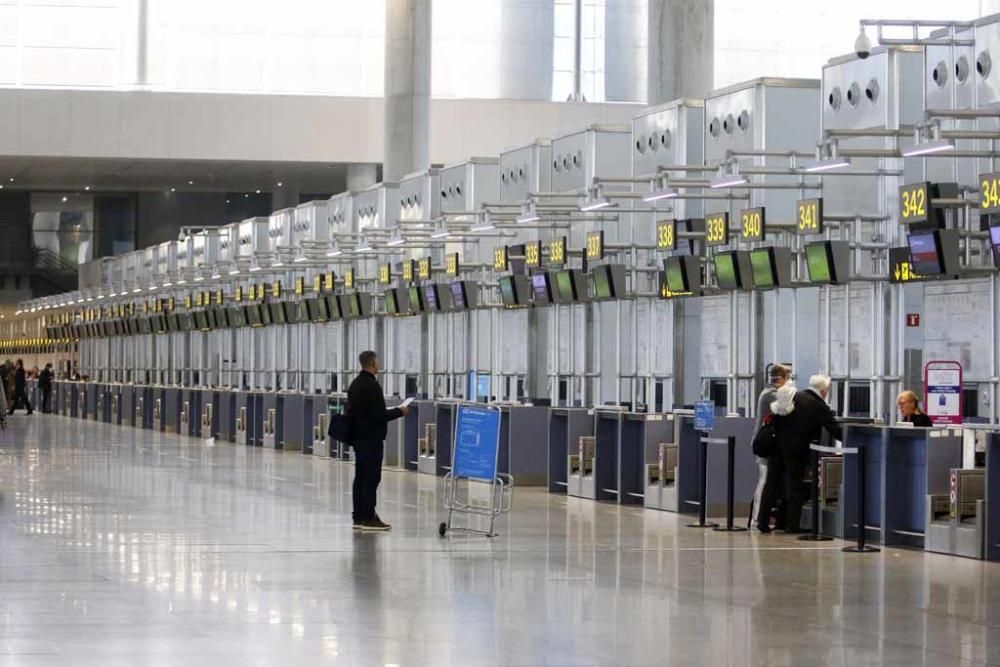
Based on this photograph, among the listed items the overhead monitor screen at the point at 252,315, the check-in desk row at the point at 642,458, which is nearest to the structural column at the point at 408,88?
the overhead monitor screen at the point at 252,315

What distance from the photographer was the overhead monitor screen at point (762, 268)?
1738 centimetres

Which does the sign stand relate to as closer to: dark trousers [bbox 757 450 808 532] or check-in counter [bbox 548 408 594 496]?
dark trousers [bbox 757 450 808 532]

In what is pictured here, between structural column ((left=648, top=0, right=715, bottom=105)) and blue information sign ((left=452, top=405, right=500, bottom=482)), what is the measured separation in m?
10.6

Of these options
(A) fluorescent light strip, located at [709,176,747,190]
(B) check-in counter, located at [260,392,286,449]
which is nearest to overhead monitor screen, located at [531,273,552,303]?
(A) fluorescent light strip, located at [709,176,747,190]

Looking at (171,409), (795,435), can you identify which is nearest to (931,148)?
(795,435)

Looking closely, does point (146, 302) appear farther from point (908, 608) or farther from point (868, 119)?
point (908, 608)

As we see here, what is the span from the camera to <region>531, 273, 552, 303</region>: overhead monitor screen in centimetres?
2214

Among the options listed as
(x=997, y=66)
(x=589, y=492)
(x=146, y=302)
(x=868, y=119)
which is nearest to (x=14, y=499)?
(x=589, y=492)

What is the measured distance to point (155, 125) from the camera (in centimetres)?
4656

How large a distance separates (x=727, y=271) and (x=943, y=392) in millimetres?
3138

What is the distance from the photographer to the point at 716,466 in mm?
18328

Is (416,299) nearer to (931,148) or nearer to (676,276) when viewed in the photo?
(676,276)

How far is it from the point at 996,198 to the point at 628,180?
545cm

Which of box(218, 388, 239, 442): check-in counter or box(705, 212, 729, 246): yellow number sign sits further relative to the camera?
box(218, 388, 239, 442): check-in counter
